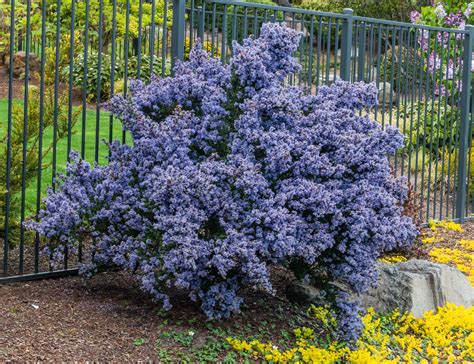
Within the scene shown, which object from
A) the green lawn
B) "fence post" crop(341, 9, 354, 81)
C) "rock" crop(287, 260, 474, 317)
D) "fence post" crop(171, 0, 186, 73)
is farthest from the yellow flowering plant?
the green lawn

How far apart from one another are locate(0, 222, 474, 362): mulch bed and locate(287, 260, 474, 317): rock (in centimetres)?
15

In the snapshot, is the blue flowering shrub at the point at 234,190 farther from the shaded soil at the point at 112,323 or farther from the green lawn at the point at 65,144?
the green lawn at the point at 65,144

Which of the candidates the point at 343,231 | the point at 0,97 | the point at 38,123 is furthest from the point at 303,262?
the point at 0,97

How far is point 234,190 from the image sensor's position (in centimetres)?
450

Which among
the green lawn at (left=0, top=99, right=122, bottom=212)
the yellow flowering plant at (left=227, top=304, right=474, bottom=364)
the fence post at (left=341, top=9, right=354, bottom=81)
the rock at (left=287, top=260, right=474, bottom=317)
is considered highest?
the fence post at (left=341, top=9, right=354, bottom=81)

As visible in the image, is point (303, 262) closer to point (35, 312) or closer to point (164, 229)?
point (164, 229)

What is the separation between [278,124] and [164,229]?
1018mm

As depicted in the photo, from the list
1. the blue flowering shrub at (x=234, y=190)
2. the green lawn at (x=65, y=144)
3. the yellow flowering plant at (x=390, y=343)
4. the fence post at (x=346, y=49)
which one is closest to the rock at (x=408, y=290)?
the yellow flowering plant at (x=390, y=343)

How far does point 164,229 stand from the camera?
4312 mm

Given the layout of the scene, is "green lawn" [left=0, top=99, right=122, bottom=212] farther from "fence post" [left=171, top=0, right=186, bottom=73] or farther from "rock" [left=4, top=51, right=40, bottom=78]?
"fence post" [left=171, top=0, right=186, bottom=73]

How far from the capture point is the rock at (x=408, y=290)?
529 centimetres

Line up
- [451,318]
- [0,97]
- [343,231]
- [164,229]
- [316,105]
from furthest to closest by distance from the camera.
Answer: [0,97]
[451,318]
[316,105]
[343,231]
[164,229]

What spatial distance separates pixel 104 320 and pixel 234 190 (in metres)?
1.04

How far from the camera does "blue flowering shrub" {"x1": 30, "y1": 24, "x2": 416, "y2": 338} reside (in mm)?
4340
